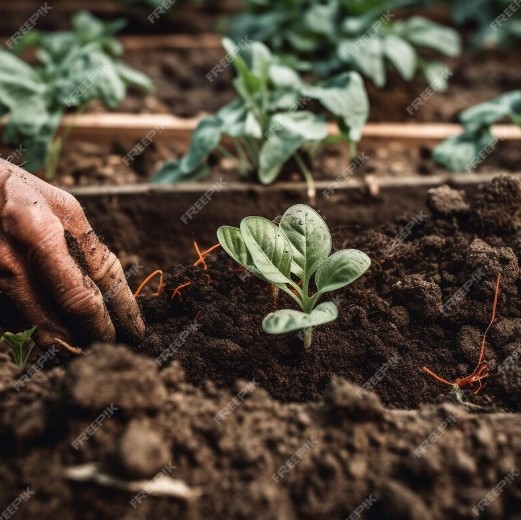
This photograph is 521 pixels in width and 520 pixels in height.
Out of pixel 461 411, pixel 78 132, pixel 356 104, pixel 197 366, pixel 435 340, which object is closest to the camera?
pixel 461 411

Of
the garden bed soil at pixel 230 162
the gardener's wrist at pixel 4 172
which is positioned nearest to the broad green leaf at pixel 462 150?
the garden bed soil at pixel 230 162

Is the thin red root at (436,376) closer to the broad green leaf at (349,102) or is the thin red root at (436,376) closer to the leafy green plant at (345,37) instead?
the broad green leaf at (349,102)

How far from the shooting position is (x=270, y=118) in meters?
2.37

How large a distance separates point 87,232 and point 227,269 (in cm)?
39

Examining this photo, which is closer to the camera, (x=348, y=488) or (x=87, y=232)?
(x=348, y=488)

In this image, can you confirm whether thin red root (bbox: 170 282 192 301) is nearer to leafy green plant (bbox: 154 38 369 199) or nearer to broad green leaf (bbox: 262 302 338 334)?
broad green leaf (bbox: 262 302 338 334)

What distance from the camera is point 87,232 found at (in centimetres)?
169

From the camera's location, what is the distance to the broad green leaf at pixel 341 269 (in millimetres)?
1593

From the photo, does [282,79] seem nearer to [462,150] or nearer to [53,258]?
[462,150]

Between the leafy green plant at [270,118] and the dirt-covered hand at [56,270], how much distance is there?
2.40 feet

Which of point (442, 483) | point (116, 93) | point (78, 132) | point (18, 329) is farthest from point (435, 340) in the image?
point (78, 132)

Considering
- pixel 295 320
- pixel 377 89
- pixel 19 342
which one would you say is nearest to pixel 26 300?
pixel 19 342

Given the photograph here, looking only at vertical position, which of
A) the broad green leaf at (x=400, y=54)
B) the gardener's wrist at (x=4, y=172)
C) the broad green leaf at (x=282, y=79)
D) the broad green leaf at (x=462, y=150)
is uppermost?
the gardener's wrist at (x=4, y=172)

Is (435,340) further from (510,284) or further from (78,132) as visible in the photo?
(78,132)
